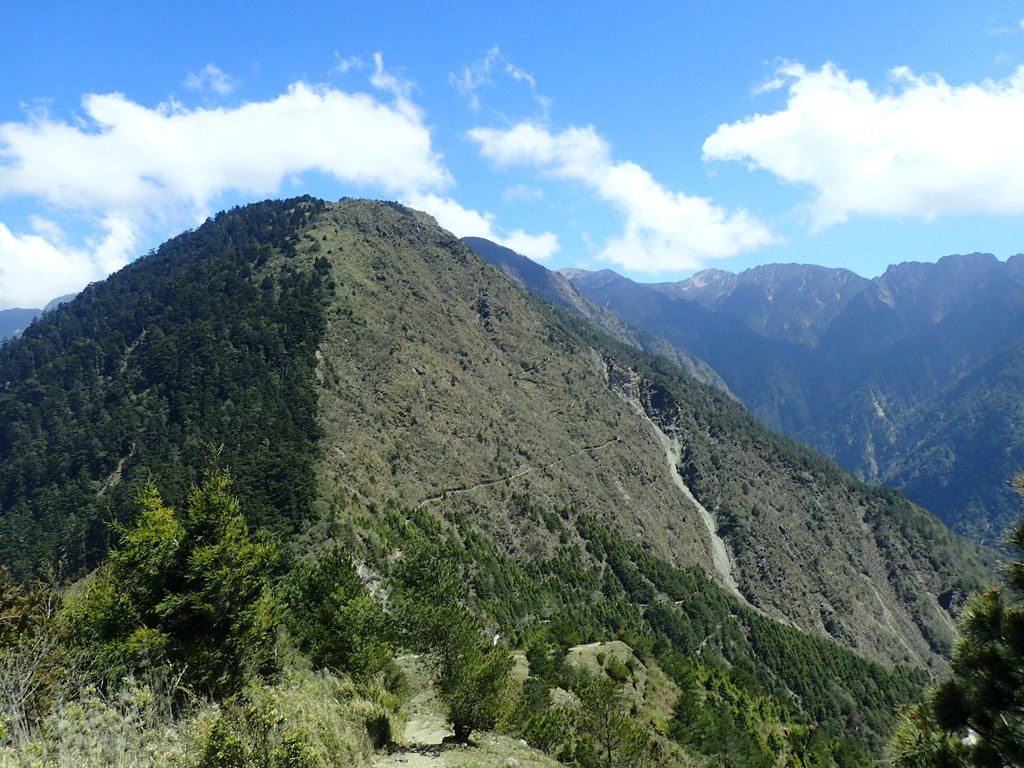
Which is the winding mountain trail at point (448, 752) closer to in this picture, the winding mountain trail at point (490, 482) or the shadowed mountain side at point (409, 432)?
the shadowed mountain side at point (409, 432)

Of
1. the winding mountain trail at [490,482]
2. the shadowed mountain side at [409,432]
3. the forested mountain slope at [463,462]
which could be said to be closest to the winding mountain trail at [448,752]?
the forested mountain slope at [463,462]

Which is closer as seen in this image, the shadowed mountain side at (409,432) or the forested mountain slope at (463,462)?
the forested mountain slope at (463,462)

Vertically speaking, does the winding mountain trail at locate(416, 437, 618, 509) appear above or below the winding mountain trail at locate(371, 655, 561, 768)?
below

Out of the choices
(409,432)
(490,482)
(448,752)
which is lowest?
(490,482)

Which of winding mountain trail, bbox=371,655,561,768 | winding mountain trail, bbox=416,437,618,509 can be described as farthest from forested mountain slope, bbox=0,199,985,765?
winding mountain trail, bbox=371,655,561,768

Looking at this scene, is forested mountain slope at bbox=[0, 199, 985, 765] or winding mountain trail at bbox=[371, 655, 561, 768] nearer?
winding mountain trail at bbox=[371, 655, 561, 768]

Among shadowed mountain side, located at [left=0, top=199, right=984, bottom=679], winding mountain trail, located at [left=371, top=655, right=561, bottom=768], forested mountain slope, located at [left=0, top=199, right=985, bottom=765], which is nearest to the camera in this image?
winding mountain trail, located at [left=371, top=655, right=561, bottom=768]

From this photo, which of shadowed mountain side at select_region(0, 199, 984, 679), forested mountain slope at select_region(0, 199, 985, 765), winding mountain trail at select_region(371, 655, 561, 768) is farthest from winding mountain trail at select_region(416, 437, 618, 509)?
winding mountain trail at select_region(371, 655, 561, 768)

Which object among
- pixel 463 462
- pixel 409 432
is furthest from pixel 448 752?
pixel 463 462

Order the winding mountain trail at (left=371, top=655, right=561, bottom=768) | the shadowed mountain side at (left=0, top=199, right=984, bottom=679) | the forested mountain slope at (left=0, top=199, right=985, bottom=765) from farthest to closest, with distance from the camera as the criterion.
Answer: the shadowed mountain side at (left=0, top=199, right=984, bottom=679), the forested mountain slope at (left=0, top=199, right=985, bottom=765), the winding mountain trail at (left=371, top=655, right=561, bottom=768)

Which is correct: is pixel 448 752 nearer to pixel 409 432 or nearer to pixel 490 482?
pixel 409 432

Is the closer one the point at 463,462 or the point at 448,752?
the point at 448,752

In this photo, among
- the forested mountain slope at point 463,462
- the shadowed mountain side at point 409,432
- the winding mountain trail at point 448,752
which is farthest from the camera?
the shadowed mountain side at point 409,432

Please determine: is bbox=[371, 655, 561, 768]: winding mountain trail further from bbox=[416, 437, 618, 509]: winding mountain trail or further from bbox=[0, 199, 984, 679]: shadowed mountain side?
bbox=[416, 437, 618, 509]: winding mountain trail
